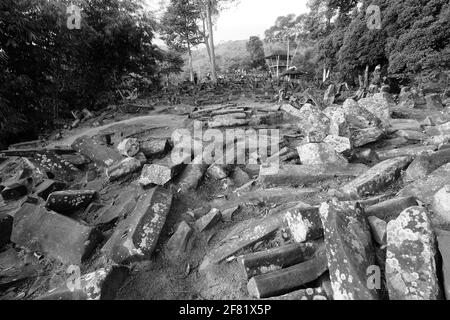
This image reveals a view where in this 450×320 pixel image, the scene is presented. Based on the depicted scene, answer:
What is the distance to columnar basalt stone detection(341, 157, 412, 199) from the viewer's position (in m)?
2.42

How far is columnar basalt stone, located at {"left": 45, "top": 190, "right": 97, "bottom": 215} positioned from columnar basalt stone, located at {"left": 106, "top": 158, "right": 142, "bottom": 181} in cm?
41

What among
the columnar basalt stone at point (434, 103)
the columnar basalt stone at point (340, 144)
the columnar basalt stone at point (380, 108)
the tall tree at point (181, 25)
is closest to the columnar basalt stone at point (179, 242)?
the columnar basalt stone at point (340, 144)

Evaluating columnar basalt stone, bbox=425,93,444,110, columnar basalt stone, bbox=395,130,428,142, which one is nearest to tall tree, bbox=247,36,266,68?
columnar basalt stone, bbox=425,93,444,110

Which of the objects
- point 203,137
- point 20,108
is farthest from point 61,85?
point 203,137

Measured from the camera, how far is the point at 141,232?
2234 mm

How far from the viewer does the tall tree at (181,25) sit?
17219mm

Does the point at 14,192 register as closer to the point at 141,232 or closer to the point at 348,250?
the point at 141,232

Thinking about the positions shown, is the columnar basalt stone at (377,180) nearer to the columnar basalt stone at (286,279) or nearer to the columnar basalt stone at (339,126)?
the columnar basalt stone at (339,126)

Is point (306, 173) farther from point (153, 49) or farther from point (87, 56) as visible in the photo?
point (153, 49)

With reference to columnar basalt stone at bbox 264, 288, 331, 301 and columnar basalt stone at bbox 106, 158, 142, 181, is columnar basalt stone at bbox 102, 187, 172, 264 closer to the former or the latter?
columnar basalt stone at bbox 106, 158, 142, 181

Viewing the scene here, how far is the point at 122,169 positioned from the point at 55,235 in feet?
3.93

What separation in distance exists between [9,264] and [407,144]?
16.6ft

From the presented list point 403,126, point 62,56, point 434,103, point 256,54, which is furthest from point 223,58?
point 403,126
